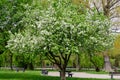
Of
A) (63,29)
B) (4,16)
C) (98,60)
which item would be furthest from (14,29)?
(98,60)

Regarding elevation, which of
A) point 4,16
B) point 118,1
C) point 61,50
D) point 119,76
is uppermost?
point 118,1

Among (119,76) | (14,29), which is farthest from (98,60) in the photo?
(14,29)

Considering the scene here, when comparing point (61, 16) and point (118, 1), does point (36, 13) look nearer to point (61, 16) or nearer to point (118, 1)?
point (61, 16)

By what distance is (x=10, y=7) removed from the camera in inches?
1193

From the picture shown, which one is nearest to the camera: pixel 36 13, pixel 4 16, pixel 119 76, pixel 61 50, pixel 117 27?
pixel 61 50

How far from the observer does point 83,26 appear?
2177cm

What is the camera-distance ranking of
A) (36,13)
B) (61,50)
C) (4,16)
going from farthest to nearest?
(4,16), (36,13), (61,50)

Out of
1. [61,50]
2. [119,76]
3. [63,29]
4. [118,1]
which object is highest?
[118,1]

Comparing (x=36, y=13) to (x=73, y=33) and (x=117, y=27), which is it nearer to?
(x=73, y=33)

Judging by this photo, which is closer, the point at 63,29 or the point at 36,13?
the point at 63,29

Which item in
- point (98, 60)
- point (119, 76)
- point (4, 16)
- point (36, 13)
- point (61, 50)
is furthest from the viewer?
point (98, 60)

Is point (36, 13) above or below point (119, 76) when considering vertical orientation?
above

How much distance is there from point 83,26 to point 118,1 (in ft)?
77.8

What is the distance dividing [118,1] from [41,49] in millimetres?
25015
